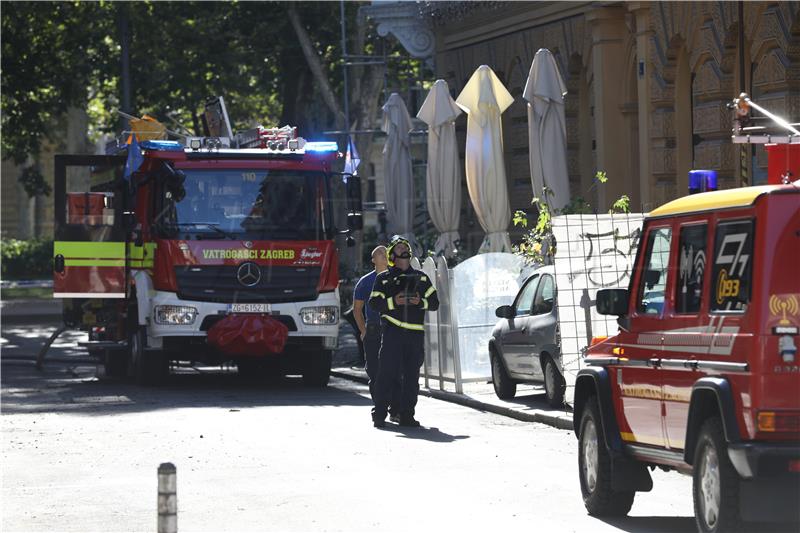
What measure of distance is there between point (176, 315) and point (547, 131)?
5445mm

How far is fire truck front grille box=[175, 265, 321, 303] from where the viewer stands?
20734 millimetres

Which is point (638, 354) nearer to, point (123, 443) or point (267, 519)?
point (267, 519)

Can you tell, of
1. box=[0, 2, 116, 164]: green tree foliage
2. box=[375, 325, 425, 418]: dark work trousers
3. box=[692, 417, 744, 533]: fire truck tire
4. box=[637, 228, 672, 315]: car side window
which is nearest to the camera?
box=[692, 417, 744, 533]: fire truck tire

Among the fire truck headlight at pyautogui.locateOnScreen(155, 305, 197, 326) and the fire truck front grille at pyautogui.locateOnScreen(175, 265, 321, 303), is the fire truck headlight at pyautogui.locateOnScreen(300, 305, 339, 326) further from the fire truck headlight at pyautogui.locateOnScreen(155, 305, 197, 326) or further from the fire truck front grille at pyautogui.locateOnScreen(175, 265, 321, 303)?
the fire truck headlight at pyautogui.locateOnScreen(155, 305, 197, 326)

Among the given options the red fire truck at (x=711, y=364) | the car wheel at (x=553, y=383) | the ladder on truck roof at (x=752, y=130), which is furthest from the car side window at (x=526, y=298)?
the red fire truck at (x=711, y=364)

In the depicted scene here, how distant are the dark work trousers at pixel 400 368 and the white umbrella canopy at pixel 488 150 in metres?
6.66

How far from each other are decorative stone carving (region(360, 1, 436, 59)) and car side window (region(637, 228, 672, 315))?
24.8 meters

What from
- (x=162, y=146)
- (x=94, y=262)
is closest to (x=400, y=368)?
(x=162, y=146)

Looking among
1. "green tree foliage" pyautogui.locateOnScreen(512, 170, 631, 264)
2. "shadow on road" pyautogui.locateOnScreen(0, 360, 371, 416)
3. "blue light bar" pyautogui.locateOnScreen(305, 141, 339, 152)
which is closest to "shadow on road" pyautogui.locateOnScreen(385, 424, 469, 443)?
"shadow on road" pyautogui.locateOnScreen(0, 360, 371, 416)

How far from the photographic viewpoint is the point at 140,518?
10445 millimetres

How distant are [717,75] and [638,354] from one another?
13.4 m

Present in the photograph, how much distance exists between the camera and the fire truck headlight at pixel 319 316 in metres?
21.0

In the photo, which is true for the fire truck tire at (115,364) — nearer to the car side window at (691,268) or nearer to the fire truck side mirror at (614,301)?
the fire truck side mirror at (614,301)

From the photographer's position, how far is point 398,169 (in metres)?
28.1
